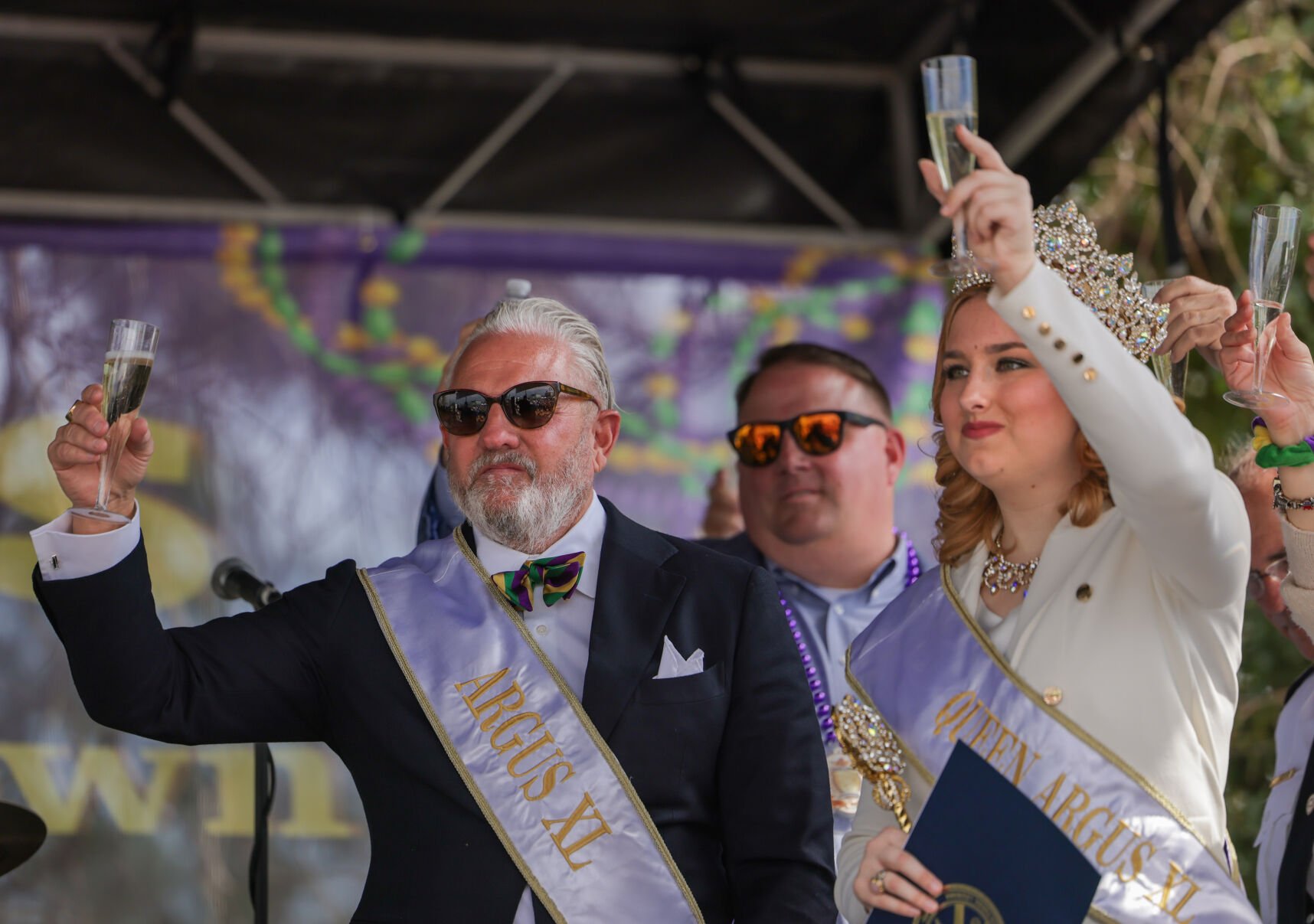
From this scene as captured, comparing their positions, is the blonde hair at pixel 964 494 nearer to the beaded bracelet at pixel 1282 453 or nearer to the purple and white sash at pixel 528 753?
the beaded bracelet at pixel 1282 453

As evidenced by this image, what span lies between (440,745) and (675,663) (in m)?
0.45

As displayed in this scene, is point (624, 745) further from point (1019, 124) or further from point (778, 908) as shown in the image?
point (1019, 124)

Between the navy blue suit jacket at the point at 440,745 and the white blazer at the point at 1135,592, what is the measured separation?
13.2 inches

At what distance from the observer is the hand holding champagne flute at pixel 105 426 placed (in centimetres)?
233

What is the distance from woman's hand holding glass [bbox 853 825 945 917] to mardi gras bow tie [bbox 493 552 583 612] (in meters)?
0.86

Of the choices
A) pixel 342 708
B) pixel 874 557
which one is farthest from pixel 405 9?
pixel 342 708

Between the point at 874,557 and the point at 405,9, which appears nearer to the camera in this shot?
the point at 874,557

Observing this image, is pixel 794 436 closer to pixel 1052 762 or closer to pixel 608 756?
pixel 608 756

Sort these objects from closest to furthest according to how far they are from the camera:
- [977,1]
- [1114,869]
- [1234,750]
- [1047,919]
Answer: [1047,919] → [1114,869] → [977,1] → [1234,750]

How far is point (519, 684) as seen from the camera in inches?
107

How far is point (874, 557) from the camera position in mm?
4262

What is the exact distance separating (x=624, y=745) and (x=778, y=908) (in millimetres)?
386

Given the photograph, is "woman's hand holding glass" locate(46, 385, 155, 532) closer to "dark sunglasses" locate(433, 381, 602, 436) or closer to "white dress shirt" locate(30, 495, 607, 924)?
"white dress shirt" locate(30, 495, 607, 924)

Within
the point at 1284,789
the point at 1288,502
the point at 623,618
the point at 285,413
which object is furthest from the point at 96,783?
the point at 1288,502
